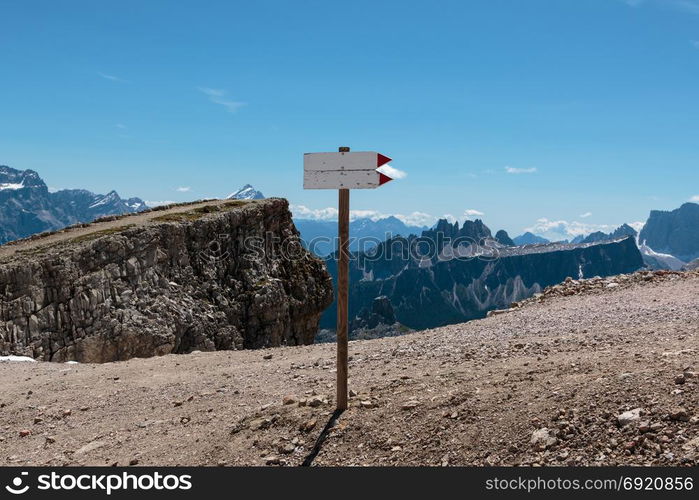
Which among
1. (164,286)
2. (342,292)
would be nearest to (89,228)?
(164,286)

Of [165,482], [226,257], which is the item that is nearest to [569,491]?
[165,482]

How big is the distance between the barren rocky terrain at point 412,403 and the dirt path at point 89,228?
29.8 m

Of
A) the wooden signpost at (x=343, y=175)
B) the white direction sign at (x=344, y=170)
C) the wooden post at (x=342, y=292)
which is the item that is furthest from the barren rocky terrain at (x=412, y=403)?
the white direction sign at (x=344, y=170)

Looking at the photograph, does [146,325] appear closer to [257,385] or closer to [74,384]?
[74,384]

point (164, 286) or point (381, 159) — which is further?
point (164, 286)

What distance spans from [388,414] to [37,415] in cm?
1086

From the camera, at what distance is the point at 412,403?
1128cm

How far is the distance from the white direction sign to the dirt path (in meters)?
40.5

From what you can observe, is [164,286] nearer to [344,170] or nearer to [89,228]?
[89,228]

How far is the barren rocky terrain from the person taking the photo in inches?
356

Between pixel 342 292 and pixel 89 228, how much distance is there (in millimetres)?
50537

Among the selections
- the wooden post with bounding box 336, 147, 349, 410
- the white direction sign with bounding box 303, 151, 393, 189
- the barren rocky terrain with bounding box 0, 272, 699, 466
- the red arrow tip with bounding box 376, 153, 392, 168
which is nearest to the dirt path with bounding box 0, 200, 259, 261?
the barren rocky terrain with bounding box 0, 272, 699, 466

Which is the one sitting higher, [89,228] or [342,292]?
[89,228]

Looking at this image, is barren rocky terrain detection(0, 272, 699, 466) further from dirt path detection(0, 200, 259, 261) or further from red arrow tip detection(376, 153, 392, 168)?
dirt path detection(0, 200, 259, 261)
